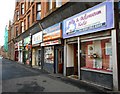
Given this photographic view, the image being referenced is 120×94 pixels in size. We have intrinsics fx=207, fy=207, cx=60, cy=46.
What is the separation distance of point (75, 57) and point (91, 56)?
3.07 meters

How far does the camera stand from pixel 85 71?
1246 centimetres

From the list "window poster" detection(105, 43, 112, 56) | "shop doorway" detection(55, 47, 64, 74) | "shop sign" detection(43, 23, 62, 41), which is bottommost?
"shop doorway" detection(55, 47, 64, 74)

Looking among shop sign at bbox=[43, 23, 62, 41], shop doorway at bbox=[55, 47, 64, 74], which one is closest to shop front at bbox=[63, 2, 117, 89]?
shop sign at bbox=[43, 23, 62, 41]

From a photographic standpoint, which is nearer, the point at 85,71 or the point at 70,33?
the point at 85,71

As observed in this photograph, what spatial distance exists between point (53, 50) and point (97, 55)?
711 cm

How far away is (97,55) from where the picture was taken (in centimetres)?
1176

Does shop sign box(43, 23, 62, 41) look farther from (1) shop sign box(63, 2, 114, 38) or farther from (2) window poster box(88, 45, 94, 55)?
(2) window poster box(88, 45, 94, 55)

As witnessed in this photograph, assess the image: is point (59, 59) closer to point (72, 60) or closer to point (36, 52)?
point (72, 60)

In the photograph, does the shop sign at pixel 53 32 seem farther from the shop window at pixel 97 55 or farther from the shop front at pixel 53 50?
the shop window at pixel 97 55

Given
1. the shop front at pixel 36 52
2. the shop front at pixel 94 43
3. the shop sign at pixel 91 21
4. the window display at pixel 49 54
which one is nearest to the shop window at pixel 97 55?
the shop front at pixel 94 43

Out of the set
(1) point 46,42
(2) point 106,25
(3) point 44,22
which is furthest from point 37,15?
(2) point 106,25

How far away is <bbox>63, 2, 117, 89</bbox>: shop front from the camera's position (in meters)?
10.2

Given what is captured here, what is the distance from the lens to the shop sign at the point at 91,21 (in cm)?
1018

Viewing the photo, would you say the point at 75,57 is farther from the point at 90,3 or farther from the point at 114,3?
the point at 114,3
